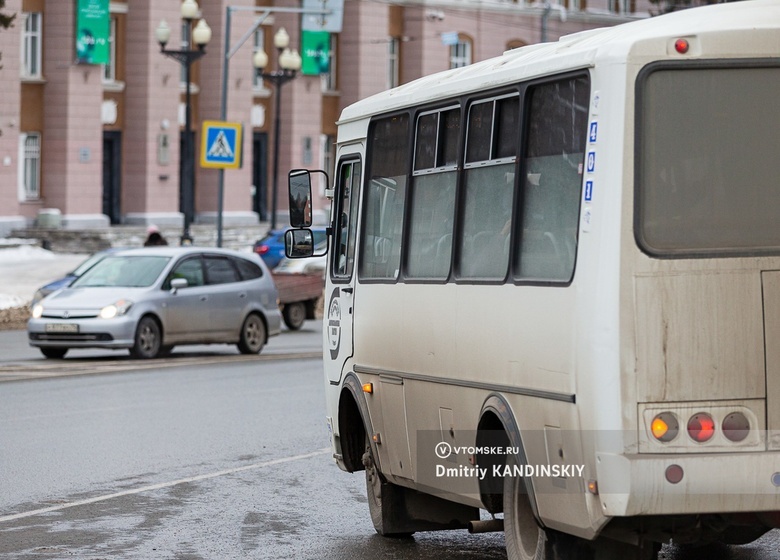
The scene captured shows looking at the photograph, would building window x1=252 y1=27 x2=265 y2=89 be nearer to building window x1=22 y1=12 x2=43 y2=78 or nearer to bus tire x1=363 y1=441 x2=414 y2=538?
building window x1=22 y1=12 x2=43 y2=78

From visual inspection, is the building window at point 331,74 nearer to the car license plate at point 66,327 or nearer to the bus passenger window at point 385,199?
the car license plate at point 66,327

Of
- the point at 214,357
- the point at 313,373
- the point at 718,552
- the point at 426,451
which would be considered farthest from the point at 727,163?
the point at 214,357

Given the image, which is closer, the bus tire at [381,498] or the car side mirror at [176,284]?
the bus tire at [381,498]

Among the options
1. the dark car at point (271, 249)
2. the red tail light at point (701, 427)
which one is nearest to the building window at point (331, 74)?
the dark car at point (271, 249)

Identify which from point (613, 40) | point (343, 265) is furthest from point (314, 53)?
point (613, 40)

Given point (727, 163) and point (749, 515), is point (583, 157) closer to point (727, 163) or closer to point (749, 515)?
point (727, 163)

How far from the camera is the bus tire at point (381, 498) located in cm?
997

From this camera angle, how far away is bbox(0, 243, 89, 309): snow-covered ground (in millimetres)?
39203

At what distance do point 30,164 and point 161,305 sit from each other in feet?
105

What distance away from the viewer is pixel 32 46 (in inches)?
2165

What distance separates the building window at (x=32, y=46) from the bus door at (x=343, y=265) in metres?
45.7

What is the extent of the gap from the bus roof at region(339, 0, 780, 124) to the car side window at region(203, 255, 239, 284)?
17042 millimetres

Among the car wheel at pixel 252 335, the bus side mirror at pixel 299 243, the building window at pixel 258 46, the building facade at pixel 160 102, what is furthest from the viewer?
the building window at pixel 258 46

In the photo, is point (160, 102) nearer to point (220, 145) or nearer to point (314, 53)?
point (314, 53)
